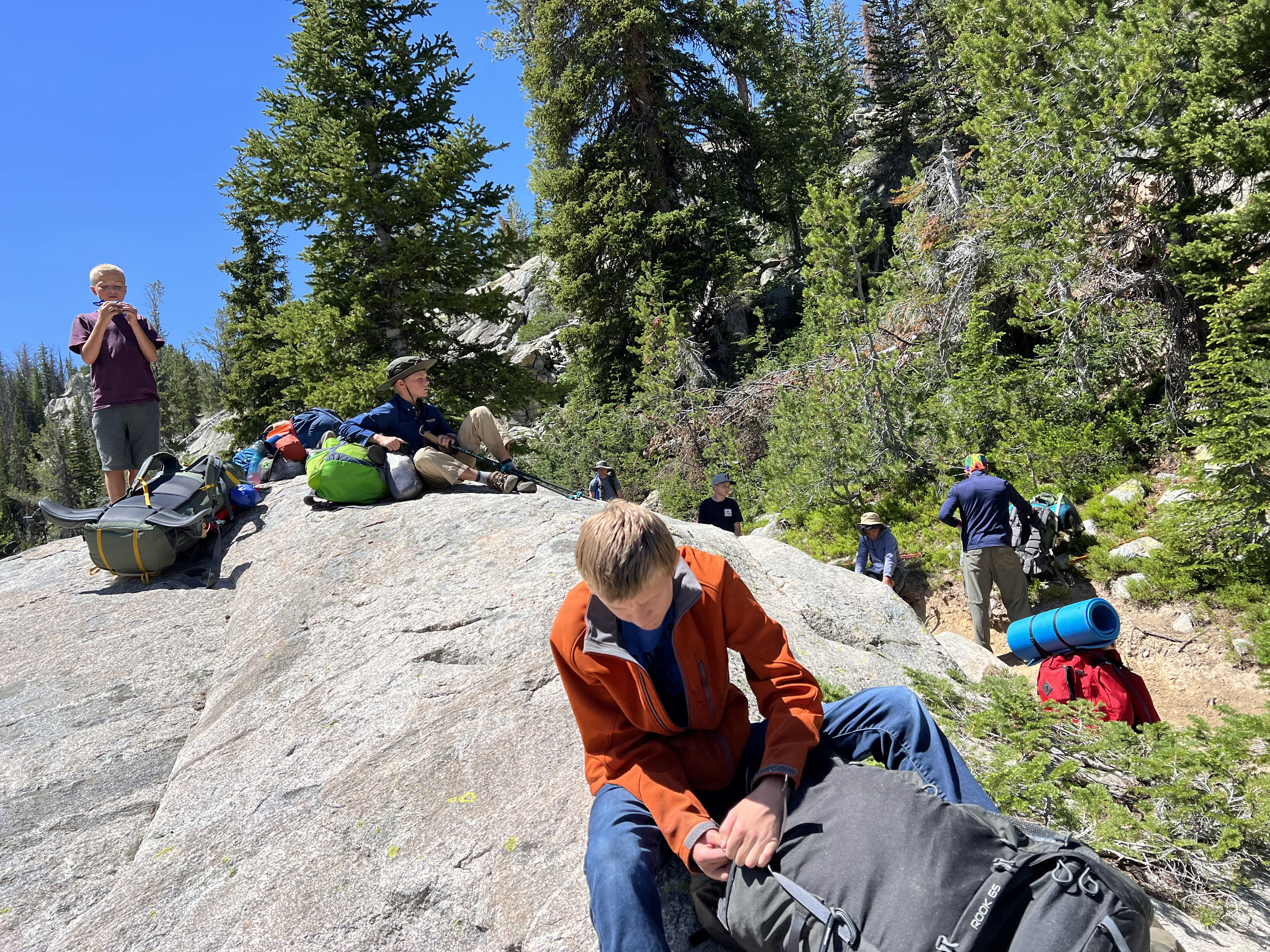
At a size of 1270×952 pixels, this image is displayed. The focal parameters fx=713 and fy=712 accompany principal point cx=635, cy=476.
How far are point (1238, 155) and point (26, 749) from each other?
1139 cm

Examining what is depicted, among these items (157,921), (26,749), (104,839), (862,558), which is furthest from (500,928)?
(862,558)

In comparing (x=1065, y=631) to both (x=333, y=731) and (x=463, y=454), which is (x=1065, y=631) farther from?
(x=463, y=454)

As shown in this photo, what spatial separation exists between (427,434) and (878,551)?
5251mm

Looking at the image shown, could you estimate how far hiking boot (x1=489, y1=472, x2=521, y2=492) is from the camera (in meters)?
6.45

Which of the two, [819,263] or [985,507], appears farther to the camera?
[819,263]

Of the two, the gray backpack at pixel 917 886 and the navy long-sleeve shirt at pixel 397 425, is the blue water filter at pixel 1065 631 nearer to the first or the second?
the gray backpack at pixel 917 886

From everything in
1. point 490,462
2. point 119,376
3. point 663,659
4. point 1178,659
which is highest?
point 119,376

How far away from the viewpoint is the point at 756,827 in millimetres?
1957

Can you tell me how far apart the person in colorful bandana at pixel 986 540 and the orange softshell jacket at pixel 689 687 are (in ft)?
21.1

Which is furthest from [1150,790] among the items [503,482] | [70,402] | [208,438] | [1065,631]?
[70,402]

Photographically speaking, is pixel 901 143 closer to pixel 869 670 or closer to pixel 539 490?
pixel 539 490

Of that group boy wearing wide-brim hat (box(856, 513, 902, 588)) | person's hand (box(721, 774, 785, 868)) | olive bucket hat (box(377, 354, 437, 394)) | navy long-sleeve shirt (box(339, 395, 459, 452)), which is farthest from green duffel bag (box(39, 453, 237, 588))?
boy wearing wide-brim hat (box(856, 513, 902, 588))

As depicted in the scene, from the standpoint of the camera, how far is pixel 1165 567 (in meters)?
7.86

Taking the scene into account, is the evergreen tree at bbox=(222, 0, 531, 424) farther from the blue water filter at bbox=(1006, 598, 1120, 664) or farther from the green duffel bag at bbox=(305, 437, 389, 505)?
the blue water filter at bbox=(1006, 598, 1120, 664)
